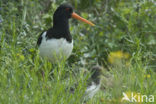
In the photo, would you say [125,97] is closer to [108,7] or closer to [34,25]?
[34,25]

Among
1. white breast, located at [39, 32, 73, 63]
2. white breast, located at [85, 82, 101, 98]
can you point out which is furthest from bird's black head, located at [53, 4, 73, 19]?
white breast, located at [85, 82, 101, 98]

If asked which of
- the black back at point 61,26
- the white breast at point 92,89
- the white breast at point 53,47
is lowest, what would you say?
the white breast at point 92,89

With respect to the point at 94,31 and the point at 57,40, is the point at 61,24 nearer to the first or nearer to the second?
the point at 57,40

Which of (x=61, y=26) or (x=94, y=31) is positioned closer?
(x=61, y=26)

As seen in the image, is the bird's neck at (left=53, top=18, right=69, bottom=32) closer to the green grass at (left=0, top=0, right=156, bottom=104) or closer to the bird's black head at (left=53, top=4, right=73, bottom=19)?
the bird's black head at (left=53, top=4, right=73, bottom=19)

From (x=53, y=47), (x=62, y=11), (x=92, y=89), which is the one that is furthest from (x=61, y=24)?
(x=92, y=89)

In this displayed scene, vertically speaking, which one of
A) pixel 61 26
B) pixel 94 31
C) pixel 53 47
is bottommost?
pixel 94 31

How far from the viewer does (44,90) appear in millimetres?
3408

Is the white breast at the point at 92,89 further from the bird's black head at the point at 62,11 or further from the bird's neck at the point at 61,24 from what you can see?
the bird's black head at the point at 62,11

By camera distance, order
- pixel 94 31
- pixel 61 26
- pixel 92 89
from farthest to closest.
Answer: pixel 94 31 → pixel 61 26 → pixel 92 89

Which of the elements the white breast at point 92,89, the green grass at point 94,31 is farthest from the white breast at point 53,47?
the white breast at point 92,89

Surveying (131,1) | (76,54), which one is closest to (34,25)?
(76,54)

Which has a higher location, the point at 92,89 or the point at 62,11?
the point at 62,11

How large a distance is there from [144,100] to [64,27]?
245 centimetres
